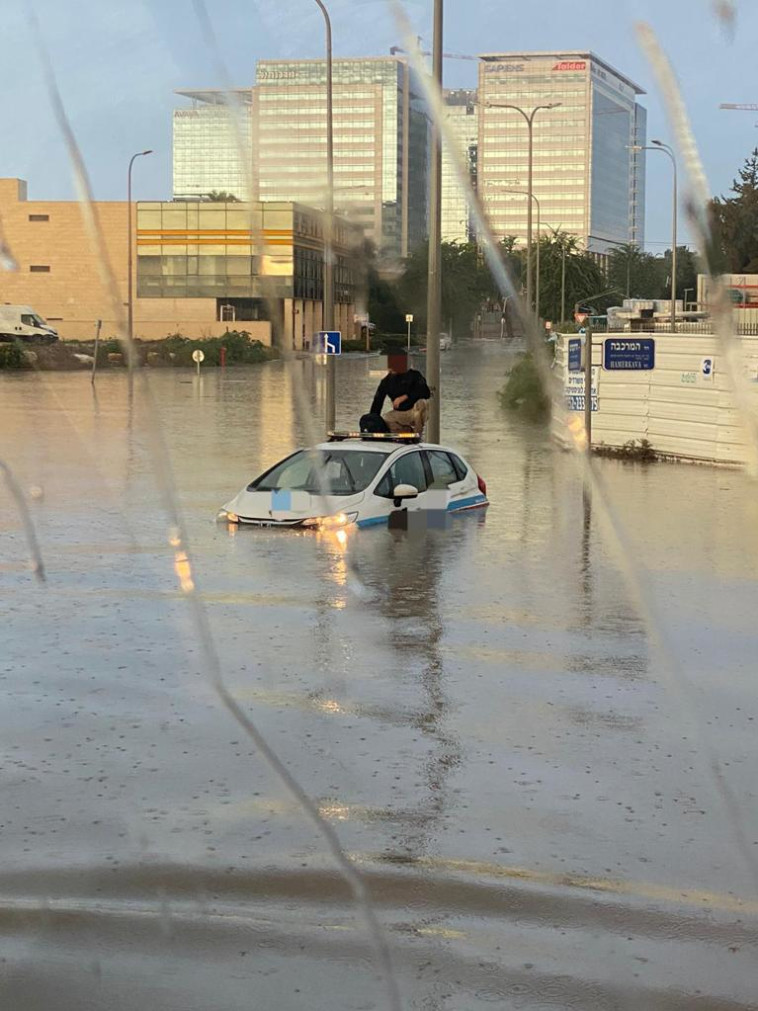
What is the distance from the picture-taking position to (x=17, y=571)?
1412cm

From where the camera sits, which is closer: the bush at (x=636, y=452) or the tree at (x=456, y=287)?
the tree at (x=456, y=287)

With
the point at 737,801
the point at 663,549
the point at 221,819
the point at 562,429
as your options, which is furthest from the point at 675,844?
the point at 562,429

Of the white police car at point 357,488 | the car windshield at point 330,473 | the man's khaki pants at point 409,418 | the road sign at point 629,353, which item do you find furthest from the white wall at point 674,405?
the car windshield at point 330,473

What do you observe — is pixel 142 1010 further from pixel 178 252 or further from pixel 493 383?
pixel 178 252

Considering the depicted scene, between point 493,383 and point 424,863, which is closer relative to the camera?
point 424,863

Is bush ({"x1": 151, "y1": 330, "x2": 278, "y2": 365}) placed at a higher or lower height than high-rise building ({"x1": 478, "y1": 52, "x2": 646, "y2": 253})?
lower

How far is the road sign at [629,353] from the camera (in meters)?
28.1

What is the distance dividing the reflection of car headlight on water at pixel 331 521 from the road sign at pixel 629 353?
40.9 ft

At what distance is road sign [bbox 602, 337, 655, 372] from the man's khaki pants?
7.74m

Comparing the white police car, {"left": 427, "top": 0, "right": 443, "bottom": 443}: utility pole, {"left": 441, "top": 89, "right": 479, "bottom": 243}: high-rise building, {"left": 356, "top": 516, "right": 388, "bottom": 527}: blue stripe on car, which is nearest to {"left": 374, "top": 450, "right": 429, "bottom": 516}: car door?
the white police car

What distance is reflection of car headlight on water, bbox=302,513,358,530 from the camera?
16.8m

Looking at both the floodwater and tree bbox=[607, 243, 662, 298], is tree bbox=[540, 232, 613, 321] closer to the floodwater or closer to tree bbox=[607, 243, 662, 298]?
tree bbox=[607, 243, 662, 298]

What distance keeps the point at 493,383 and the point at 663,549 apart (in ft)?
141

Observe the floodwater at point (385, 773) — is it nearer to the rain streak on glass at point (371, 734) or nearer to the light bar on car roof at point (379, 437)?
the rain streak on glass at point (371, 734)
